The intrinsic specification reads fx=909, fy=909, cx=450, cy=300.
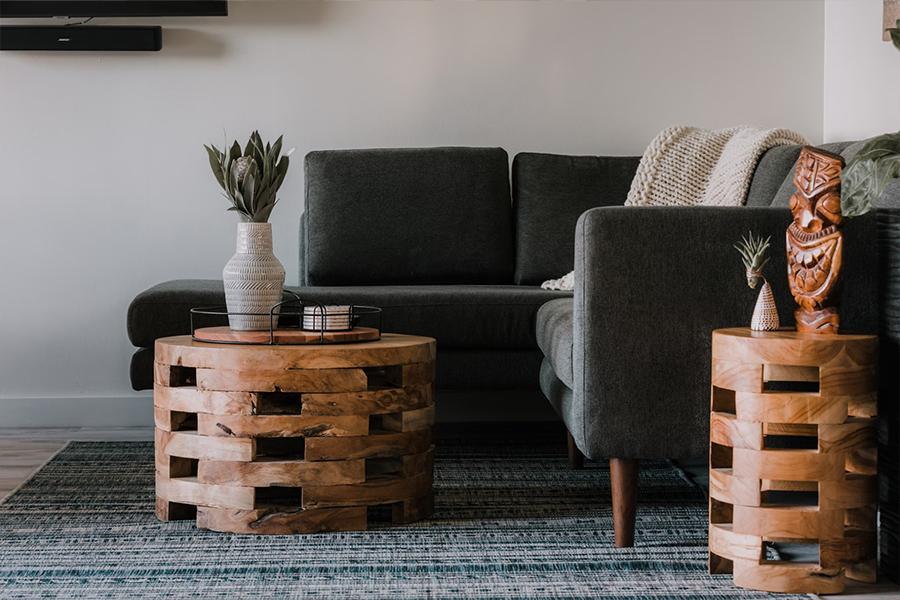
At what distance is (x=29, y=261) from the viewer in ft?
10.5

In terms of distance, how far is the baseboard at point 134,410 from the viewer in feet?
10.5

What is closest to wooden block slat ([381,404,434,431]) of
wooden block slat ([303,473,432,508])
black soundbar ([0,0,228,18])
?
wooden block slat ([303,473,432,508])

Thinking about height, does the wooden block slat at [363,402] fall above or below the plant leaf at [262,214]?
below

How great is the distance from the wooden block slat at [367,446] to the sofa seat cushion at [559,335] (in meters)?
0.33

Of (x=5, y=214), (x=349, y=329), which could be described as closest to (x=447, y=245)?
(x=349, y=329)

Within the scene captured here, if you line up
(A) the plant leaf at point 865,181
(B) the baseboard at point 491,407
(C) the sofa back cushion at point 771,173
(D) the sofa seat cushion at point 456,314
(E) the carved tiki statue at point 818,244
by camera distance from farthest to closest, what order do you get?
1. (B) the baseboard at point 491,407
2. (D) the sofa seat cushion at point 456,314
3. (C) the sofa back cushion at point 771,173
4. (E) the carved tiki statue at point 818,244
5. (A) the plant leaf at point 865,181

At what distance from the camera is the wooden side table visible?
5.11 ft

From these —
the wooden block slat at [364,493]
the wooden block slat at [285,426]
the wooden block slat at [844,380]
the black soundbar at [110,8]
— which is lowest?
the wooden block slat at [364,493]

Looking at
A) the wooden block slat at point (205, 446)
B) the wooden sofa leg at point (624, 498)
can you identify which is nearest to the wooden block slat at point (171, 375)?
the wooden block slat at point (205, 446)

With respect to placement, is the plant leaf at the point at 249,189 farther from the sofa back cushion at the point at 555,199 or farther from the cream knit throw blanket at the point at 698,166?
the sofa back cushion at the point at 555,199

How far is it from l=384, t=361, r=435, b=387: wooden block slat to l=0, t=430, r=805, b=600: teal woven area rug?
309mm

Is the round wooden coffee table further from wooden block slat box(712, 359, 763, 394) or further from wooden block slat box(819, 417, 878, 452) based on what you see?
wooden block slat box(819, 417, 878, 452)

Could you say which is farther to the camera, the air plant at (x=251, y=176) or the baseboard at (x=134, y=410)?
the baseboard at (x=134, y=410)

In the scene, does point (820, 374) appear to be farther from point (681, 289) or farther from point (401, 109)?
point (401, 109)
